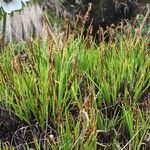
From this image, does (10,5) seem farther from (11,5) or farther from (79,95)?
(79,95)

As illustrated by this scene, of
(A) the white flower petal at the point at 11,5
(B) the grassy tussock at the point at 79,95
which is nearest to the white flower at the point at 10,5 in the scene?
(A) the white flower petal at the point at 11,5

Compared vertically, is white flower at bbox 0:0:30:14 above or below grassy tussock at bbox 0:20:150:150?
above

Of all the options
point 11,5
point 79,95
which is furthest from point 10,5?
point 79,95

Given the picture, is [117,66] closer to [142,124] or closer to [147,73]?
[147,73]

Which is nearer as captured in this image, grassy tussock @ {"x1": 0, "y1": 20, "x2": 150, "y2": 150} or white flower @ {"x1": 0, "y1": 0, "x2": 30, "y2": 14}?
grassy tussock @ {"x1": 0, "y1": 20, "x2": 150, "y2": 150}

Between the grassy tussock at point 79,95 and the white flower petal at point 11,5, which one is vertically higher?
the white flower petal at point 11,5

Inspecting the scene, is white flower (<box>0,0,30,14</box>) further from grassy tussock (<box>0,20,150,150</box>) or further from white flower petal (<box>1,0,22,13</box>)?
grassy tussock (<box>0,20,150,150</box>)

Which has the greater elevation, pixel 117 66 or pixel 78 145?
pixel 117 66

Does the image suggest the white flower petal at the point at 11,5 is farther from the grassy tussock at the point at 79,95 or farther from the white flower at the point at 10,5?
the grassy tussock at the point at 79,95

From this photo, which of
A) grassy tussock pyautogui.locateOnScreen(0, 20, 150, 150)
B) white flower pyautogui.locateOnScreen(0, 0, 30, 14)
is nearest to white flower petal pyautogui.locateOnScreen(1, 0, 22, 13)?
white flower pyautogui.locateOnScreen(0, 0, 30, 14)

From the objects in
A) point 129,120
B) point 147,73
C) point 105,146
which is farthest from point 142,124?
point 147,73

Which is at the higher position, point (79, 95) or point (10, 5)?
point (10, 5)
